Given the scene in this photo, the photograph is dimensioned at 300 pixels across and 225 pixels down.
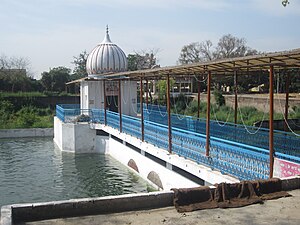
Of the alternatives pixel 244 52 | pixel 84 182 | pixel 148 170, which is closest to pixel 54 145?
pixel 84 182

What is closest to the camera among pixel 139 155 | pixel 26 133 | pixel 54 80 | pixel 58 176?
pixel 139 155

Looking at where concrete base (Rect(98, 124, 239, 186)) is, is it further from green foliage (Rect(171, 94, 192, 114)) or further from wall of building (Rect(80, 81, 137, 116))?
green foliage (Rect(171, 94, 192, 114))

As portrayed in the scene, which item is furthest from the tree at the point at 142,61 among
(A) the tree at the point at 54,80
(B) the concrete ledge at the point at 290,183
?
(B) the concrete ledge at the point at 290,183

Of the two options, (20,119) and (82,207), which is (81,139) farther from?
(82,207)

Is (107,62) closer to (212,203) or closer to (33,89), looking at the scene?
(212,203)

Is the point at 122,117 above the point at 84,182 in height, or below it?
above

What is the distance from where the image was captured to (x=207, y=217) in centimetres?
619

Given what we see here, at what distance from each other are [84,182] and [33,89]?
36.6 meters

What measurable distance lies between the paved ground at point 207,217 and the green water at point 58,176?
8223mm

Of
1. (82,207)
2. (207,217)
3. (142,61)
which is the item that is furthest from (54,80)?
(207,217)

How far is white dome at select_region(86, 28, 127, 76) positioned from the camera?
24938 mm

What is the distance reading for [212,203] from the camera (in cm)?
673

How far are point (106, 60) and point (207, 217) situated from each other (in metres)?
19.7

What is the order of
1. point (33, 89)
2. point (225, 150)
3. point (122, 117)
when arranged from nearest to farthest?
1. point (225, 150)
2. point (122, 117)
3. point (33, 89)
